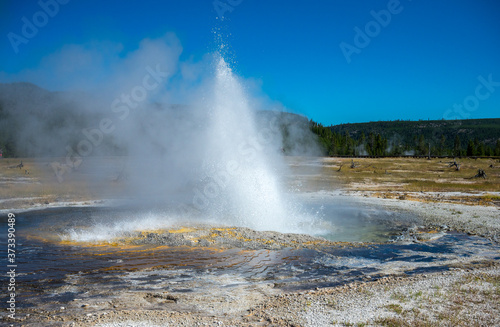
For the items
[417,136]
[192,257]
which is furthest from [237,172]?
[417,136]

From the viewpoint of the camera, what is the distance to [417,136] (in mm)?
139625

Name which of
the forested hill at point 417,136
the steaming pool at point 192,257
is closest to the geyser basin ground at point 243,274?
the steaming pool at point 192,257

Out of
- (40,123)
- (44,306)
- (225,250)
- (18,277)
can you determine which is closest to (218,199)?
Result: (225,250)

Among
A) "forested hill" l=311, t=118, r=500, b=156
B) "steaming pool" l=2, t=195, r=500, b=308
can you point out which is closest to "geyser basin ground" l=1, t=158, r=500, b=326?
"steaming pool" l=2, t=195, r=500, b=308

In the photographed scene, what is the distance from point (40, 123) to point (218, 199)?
1062 centimetres

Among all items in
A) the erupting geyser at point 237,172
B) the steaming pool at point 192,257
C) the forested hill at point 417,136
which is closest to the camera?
the steaming pool at point 192,257

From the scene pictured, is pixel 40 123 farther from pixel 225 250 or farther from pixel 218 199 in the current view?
pixel 225 250

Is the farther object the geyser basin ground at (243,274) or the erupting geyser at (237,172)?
the erupting geyser at (237,172)

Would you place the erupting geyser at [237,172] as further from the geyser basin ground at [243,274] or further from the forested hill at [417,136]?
the forested hill at [417,136]

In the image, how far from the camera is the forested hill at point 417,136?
270 feet

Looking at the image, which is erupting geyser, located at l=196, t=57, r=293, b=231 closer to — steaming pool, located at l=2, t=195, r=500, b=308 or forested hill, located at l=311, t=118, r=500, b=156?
steaming pool, located at l=2, t=195, r=500, b=308

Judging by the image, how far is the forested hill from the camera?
3244 inches

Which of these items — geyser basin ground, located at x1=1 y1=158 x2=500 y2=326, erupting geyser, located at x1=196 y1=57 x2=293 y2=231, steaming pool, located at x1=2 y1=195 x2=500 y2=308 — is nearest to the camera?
geyser basin ground, located at x1=1 y1=158 x2=500 y2=326

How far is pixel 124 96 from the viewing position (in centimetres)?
1476
